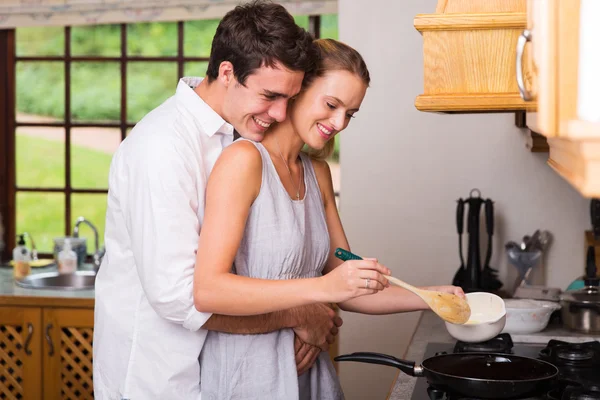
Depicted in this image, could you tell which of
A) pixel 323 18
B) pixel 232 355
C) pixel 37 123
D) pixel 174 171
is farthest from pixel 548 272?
pixel 37 123

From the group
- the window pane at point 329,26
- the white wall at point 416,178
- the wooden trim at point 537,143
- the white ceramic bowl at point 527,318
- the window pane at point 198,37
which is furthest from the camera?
the window pane at point 198,37

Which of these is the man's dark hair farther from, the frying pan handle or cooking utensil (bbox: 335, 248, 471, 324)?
the frying pan handle

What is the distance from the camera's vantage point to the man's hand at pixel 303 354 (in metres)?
1.84

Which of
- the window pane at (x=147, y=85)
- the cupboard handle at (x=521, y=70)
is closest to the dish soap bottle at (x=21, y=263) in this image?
the window pane at (x=147, y=85)

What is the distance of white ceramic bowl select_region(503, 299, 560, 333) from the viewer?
2449mm

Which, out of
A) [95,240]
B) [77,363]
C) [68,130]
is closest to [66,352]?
[77,363]

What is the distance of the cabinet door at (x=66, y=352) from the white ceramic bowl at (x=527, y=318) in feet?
5.55

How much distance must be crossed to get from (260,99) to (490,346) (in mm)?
958

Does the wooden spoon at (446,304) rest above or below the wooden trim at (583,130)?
below

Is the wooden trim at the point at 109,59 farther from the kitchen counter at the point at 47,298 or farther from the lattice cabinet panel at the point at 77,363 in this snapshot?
the lattice cabinet panel at the point at 77,363

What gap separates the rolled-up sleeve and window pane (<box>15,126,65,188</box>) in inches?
99.4

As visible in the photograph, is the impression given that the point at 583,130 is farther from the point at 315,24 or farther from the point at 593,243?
the point at 315,24

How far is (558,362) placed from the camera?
2008mm

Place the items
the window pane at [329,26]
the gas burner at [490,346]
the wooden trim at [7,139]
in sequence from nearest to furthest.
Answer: the gas burner at [490,346] → the window pane at [329,26] → the wooden trim at [7,139]
